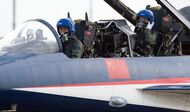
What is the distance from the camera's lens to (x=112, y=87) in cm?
746

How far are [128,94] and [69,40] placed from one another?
3.69 feet

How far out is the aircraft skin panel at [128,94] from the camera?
285 inches

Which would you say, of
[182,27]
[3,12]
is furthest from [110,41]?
[3,12]

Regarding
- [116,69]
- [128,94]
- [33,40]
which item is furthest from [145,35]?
[33,40]

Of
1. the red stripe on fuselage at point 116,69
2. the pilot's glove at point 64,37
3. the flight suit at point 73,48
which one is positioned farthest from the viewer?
the pilot's glove at point 64,37

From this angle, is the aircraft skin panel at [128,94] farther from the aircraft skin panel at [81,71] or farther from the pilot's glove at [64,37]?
the pilot's glove at [64,37]

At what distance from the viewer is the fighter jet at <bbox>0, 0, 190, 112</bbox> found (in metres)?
7.12

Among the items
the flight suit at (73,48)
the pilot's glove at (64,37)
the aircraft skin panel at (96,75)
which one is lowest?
the aircraft skin panel at (96,75)

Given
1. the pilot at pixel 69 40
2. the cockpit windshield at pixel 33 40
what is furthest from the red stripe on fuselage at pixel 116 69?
the cockpit windshield at pixel 33 40

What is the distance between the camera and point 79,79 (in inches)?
289

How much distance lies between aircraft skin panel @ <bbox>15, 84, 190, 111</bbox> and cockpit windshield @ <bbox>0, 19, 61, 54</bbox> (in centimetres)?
61

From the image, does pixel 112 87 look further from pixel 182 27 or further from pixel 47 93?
pixel 182 27

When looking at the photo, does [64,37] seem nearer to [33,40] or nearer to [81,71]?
[33,40]

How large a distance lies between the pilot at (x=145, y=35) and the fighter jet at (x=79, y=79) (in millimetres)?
486
